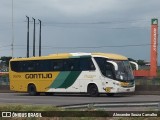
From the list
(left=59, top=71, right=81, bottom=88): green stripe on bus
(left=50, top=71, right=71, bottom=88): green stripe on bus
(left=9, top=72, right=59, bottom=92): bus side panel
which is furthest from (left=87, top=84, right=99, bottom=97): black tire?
(left=9, top=72, right=59, bottom=92): bus side panel

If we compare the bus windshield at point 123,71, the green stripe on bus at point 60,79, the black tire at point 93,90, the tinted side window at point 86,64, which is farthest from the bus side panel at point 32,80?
the bus windshield at point 123,71

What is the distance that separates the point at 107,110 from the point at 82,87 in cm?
1935

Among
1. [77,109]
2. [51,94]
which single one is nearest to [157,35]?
[51,94]

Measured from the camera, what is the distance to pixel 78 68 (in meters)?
31.3

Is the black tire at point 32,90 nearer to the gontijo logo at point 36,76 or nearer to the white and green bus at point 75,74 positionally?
the white and green bus at point 75,74

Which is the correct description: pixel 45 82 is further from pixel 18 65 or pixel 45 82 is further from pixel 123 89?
pixel 123 89

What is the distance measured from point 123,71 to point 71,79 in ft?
13.0

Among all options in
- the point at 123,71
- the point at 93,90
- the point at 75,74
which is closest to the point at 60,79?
the point at 75,74

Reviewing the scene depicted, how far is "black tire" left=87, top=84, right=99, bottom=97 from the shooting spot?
3072 cm

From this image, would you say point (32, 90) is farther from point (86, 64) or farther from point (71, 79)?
point (86, 64)

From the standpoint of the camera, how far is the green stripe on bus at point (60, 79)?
3205cm

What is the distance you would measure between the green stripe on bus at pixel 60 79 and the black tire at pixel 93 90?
6.44 ft

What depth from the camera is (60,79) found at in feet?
107

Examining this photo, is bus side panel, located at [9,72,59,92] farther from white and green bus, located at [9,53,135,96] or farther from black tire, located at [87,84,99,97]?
black tire, located at [87,84,99,97]
